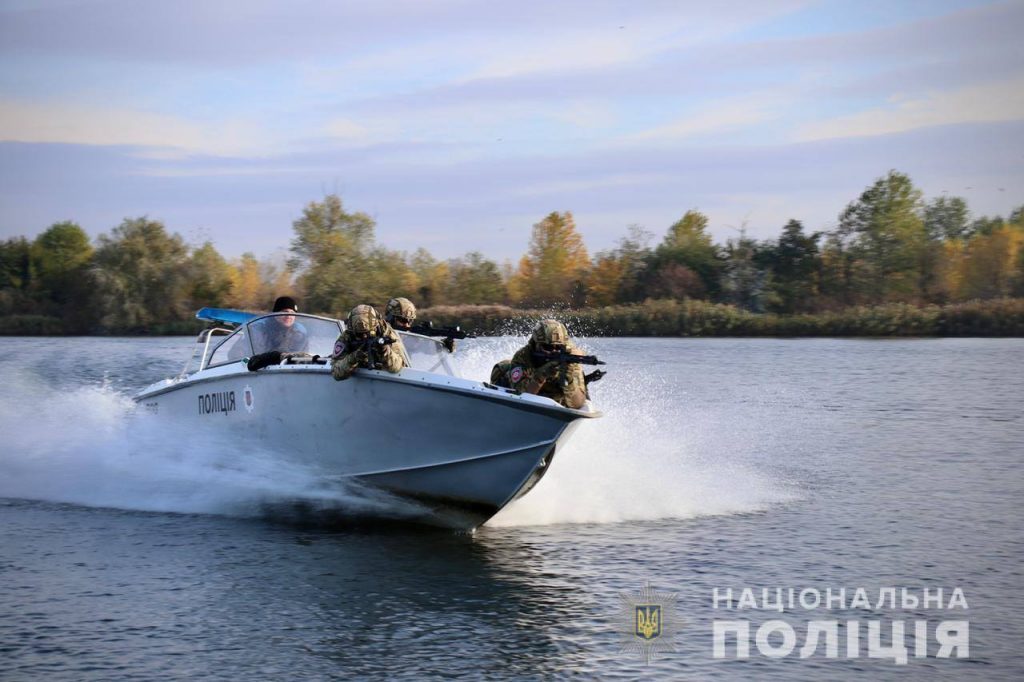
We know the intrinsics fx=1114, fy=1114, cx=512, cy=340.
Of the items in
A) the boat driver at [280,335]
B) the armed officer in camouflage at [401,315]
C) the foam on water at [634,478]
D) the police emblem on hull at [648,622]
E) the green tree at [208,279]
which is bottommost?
the police emblem on hull at [648,622]

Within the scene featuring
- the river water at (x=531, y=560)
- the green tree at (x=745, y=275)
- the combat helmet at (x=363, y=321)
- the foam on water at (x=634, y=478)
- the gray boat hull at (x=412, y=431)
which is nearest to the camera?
the river water at (x=531, y=560)

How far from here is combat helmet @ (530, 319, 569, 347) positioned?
10891 millimetres

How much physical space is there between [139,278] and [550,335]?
182 ft

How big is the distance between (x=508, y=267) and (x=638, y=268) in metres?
13.4

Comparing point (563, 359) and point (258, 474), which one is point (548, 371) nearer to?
point (563, 359)

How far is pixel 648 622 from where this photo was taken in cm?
874

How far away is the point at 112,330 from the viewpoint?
59.4 meters

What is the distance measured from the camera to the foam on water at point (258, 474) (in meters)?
12.5

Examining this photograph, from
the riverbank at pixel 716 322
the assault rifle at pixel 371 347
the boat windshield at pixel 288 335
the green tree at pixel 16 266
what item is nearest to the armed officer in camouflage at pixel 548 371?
the assault rifle at pixel 371 347

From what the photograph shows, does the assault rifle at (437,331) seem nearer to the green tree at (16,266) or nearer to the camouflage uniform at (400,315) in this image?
the camouflage uniform at (400,315)

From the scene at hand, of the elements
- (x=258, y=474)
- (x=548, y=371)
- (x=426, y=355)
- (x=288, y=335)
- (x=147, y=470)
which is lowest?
(x=147, y=470)

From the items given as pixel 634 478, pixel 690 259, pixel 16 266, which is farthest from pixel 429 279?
pixel 634 478

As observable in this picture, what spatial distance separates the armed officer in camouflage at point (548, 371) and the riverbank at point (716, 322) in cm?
4141

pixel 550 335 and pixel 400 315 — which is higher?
pixel 400 315
